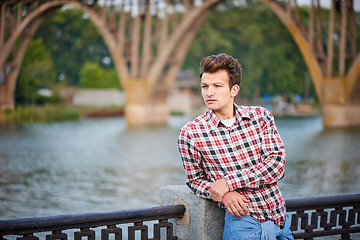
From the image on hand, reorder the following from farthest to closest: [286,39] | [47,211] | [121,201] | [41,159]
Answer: [286,39]
[41,159]
[121,201]
[47,211]

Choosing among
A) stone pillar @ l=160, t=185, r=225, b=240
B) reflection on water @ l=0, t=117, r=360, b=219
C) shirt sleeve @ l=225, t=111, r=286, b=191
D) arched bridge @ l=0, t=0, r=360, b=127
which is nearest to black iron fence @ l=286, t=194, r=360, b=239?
stone pillar @ l=160, t=185, r=225, b=240

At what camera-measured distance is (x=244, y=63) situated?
5316 cm

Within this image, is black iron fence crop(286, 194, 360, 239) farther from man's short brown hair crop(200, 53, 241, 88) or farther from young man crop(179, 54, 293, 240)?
man's short brown hair crop(200, 53, 241, 88)

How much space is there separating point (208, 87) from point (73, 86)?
201 ft

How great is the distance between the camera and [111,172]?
1308cm

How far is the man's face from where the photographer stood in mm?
3104

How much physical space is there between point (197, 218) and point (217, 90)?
0.81m

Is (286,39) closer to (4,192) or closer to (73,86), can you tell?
(73,86)

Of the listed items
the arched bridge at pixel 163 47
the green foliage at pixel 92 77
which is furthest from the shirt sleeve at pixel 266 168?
the green foliage at pixel 92 77

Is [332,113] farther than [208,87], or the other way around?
[332,113]

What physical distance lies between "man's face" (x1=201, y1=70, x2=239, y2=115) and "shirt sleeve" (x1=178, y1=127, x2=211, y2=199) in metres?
0.22

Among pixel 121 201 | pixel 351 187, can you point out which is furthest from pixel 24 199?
pixel 351 187

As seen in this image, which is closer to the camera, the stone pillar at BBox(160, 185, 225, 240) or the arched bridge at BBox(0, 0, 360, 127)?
the stone pillar at BBox(160, 185, 225, 240)

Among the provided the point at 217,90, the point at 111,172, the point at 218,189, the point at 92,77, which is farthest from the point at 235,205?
the point at 92,77
